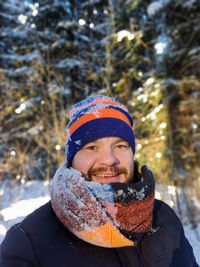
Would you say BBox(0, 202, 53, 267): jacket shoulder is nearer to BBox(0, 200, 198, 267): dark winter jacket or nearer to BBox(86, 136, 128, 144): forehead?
BBox(0, 200, 198, 267): dark winter jacket

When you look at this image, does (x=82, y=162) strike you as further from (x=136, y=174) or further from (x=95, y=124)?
(x=136, y=174)

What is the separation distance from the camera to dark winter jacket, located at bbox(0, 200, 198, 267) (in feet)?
3.20

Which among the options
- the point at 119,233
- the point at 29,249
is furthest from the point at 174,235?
the point at 29,249

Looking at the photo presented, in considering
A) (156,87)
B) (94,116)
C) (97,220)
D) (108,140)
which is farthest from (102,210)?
(156,87)

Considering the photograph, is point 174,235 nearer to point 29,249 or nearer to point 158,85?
point 29,249

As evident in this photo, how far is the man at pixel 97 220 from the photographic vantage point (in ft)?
3.34

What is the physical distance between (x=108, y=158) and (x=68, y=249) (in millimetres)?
550

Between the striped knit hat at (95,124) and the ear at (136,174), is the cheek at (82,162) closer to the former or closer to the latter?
the striped knit hat at (95,124)

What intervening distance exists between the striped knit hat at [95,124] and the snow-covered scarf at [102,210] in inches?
9.5

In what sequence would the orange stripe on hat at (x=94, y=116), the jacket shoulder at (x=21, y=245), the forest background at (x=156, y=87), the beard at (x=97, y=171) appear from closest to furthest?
1. the jacket shoulder at (x=21, y=245)
2. the beard at (x=97, y=171)
3. the orange stripe on hat at (x=94, y=116)
4. the forest background at (x=156, y=87)

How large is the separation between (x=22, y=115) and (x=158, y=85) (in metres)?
5.22

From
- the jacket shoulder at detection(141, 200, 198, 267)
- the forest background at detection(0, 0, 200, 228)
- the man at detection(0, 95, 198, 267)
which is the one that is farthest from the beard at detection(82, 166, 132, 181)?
the forest background at detection(0, 0, 200, 228)

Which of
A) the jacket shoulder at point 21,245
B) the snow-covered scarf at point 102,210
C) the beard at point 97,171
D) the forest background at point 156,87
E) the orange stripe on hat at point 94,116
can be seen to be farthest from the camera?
the forest background at point 156,87

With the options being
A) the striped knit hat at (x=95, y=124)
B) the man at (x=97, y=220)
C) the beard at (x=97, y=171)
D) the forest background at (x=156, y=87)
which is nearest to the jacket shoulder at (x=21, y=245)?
the man at (x=97, y=220)
